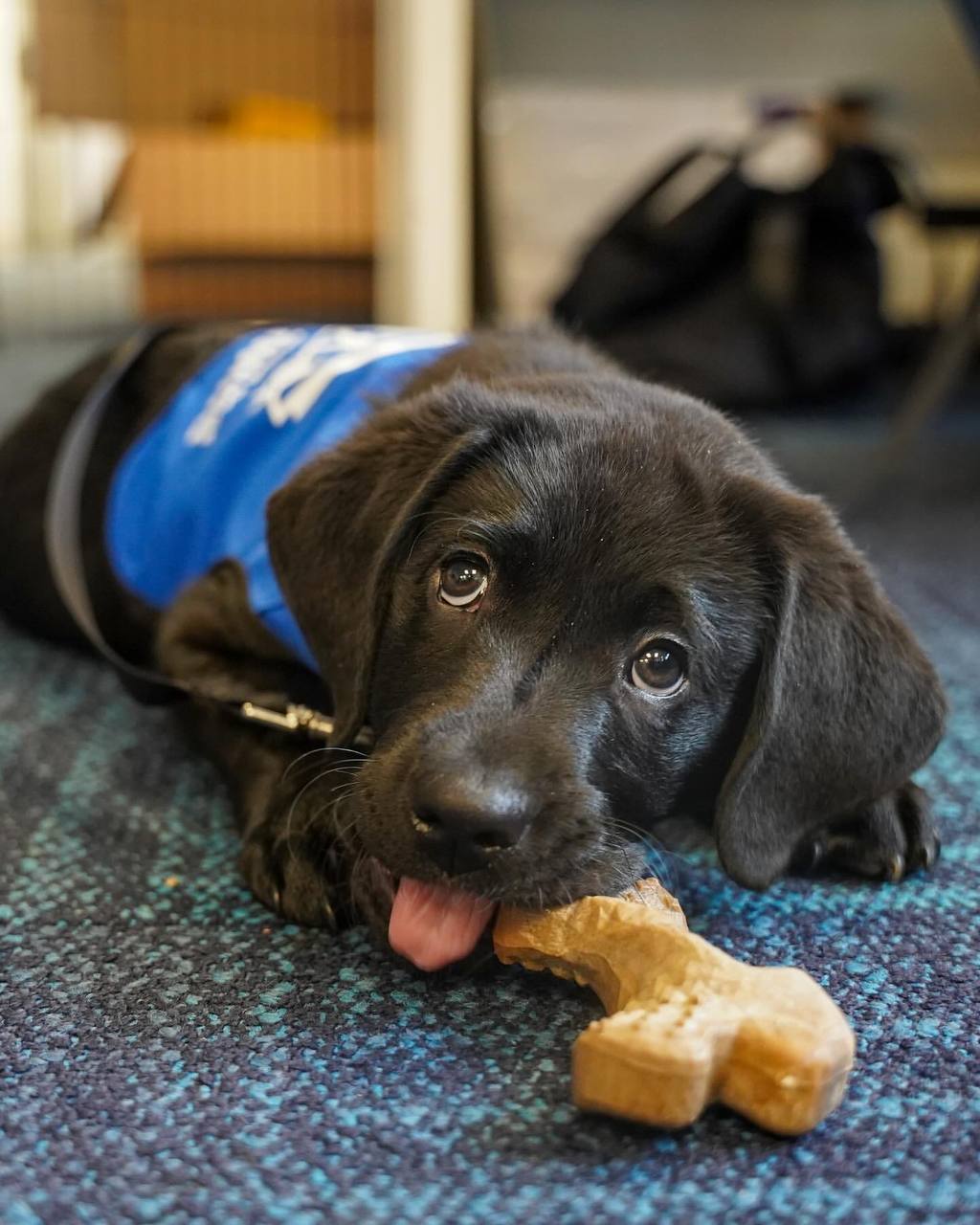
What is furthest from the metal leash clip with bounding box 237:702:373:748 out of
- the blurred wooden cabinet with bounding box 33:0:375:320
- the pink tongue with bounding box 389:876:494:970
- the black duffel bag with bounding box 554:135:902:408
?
the blurred wooden cabinet with bounding box 33:0:375:320

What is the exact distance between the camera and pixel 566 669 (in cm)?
152

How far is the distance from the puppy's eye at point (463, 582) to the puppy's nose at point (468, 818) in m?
0.32

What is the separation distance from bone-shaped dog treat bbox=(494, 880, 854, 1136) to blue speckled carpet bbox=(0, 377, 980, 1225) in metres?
0.06

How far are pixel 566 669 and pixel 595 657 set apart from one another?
0.13 feet

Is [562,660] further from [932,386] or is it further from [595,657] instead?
[932,386]

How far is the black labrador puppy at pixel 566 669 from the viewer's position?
1.44m

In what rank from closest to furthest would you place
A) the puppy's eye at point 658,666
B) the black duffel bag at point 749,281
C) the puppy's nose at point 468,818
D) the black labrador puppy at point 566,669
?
the puppy's nose at point 468,818, the black labrador puppy at point 566,669, the puppy's eye at point 658,666, the black duffel bag at point 749,281

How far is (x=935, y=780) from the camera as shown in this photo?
213cm

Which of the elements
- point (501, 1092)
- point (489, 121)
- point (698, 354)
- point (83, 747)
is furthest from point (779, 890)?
point (489, 121)

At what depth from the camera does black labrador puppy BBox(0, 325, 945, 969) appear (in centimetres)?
144

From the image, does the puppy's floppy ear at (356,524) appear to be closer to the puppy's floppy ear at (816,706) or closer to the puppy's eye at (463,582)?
the puppy's eye at (463,582)

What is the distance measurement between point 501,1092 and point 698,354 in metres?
3.54

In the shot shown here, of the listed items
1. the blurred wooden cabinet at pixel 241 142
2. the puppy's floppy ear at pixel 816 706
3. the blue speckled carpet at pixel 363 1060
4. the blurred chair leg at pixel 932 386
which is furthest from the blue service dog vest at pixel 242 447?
the blurred wooden cabinet at pixel 241 142

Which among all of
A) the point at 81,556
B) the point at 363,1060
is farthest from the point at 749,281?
the point at 363,1060
